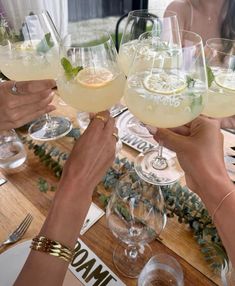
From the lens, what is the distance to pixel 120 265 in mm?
722

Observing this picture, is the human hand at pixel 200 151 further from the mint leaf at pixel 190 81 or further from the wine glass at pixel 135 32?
the wine glass at pixel 135 32

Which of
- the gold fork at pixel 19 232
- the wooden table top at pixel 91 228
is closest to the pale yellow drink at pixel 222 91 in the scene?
the wooden table top at pixel 91 228

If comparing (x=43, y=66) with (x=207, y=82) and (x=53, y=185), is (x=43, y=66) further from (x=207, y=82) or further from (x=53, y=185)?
(x=207, y=82)

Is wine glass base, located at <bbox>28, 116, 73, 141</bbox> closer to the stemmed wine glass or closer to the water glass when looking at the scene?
the water glass

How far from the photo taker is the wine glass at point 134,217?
2.31 feet

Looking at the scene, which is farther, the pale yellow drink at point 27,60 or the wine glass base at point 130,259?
the pale yellow drink at point 27,60

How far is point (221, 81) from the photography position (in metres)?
0.88

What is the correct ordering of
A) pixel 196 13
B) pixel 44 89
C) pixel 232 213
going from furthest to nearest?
pixel 196 13 < pixel 44 89 < pixel 232 213

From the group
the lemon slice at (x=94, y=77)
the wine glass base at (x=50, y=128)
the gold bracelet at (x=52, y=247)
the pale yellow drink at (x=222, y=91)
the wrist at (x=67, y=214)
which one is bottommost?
the wine glass base at (x=50, y=128)

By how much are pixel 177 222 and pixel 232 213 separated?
0.21 m

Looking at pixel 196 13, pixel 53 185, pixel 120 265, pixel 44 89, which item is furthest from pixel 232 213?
pixel 196 13

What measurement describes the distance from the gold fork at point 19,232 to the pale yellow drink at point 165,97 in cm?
42

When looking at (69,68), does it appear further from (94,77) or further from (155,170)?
(155,170)

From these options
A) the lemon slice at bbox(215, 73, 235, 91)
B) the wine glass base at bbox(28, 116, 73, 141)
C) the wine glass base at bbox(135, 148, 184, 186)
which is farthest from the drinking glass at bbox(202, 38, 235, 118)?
the wine glass base at bbox(28, 116, 73, 141)
